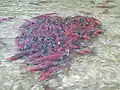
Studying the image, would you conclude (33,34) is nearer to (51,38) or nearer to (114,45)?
(51,38)

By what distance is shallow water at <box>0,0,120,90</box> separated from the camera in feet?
7.09

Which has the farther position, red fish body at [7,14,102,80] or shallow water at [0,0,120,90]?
red fish body at [7,14,102,80]

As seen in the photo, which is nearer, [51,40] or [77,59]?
[77,59]

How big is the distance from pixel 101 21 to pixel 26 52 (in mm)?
1243

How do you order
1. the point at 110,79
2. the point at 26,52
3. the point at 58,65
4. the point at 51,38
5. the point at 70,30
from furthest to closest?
1. the point at 70,30
2. the point at 51,38
3. the point at 26,52
4. the point at 58,65
5. the point at 110,79

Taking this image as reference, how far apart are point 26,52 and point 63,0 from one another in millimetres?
2009

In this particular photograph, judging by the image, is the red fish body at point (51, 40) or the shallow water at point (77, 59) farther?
the red fish body at point (51, 40)

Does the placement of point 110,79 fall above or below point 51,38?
below

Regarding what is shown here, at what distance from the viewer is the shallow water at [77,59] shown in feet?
7.09

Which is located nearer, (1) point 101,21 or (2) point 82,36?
(2) point 82,36

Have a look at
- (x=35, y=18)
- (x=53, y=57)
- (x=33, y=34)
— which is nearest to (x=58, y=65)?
(x=53, y=57)

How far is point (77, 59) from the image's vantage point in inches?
99.7

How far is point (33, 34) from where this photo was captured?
2.91m

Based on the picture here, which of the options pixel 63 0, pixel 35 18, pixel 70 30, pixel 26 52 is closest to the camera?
pixel 26 52
